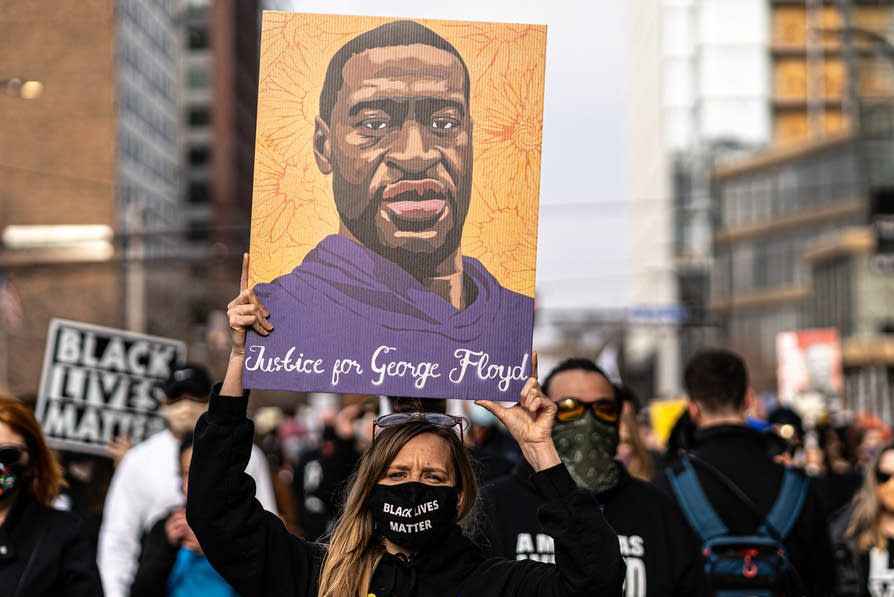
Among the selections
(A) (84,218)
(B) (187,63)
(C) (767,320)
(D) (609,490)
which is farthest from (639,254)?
(D) (609,490)

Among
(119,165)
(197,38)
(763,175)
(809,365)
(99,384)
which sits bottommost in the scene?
(99,384)

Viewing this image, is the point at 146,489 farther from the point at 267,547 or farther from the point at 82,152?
the point at 82,152

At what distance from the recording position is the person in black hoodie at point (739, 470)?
19.6 ft

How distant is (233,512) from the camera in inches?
154

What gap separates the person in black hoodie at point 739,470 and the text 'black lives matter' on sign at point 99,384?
13.9 feet

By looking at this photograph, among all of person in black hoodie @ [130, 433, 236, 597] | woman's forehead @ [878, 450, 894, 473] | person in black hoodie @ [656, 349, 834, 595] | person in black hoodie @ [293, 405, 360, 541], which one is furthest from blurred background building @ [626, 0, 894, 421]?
person in black hoodie @ [130, 433, 236, 597]

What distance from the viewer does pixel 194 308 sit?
69.2m

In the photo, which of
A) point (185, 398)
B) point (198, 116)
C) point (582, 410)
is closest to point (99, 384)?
point (185, 398)

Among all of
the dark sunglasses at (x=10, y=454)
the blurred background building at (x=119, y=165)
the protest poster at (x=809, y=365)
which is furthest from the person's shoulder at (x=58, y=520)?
the protest poster at (x=809, y=365)

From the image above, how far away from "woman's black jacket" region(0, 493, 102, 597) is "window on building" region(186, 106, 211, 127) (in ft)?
358

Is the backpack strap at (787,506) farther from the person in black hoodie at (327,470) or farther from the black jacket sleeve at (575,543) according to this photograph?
the person in black hoodie at (327,470)

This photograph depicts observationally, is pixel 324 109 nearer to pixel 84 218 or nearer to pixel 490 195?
pixel 490 195

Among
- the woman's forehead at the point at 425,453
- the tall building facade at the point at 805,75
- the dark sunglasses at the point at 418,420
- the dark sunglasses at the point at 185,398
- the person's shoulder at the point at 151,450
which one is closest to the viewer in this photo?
the woman's forehead at the point at 425,453

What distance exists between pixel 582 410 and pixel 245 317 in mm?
1797
